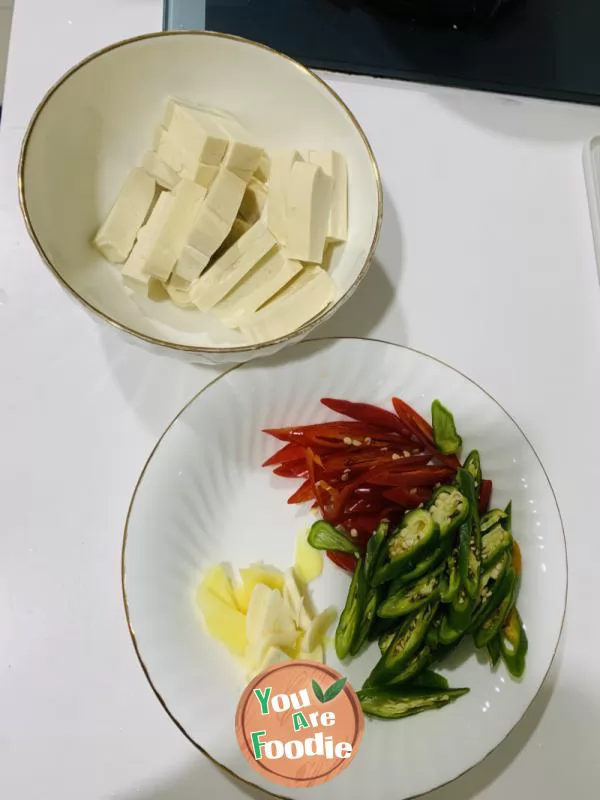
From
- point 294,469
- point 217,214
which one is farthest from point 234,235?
point 294,469

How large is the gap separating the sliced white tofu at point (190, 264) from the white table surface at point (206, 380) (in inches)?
5.0

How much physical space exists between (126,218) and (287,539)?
386 mm

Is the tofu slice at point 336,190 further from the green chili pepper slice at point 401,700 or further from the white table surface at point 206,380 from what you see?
the green chili pepper slice at point 401,700

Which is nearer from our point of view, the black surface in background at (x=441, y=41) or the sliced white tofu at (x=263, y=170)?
the sliced white tofu at (x=263, y=170)

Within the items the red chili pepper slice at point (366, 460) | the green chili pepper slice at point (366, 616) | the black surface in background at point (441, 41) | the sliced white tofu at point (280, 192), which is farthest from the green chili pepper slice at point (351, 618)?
the black surface in background at point (441, 41)

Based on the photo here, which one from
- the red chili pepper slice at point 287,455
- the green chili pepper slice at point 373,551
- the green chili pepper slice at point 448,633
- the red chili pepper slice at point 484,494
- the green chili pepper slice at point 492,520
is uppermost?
the red chili pepper slice at point 287,455

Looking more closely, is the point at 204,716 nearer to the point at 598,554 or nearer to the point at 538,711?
the point at 538,711

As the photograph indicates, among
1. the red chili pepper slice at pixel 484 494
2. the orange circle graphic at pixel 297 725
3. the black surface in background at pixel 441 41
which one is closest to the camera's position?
the orange circle graphic at pixel 297 725

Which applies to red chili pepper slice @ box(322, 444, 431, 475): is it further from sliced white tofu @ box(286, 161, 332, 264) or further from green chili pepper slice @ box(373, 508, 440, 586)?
sliced white tofu @ box(286, 161, 332, 264)

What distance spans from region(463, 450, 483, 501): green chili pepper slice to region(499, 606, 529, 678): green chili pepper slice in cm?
13

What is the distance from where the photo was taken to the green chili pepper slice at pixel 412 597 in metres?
0.68

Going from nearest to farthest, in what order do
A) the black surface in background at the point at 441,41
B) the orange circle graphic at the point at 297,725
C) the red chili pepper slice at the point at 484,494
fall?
the orange circle graphic at the point at 297,725 < the red chili pepper slice at the point at 484,494 < the black surface in background at the point at 441,41

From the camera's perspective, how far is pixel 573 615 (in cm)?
76

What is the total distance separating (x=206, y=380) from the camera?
30.9 inches
